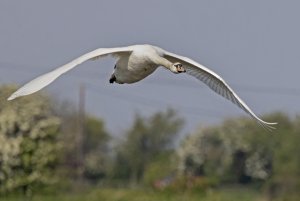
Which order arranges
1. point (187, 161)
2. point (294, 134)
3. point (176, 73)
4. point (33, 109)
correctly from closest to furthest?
point (176, 73)
point (33, 109)
point (294, 134)
point (187, 161)

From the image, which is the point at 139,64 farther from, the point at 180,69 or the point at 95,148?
the point at 95,148

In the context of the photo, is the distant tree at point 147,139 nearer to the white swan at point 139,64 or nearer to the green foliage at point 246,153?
the green foliage at point 246,153

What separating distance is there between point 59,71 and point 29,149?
3606 centimetres

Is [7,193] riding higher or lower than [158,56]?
lower

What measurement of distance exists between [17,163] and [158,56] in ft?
122

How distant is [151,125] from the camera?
9000 centimetres

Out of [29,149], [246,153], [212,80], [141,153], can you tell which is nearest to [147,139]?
[141,153]

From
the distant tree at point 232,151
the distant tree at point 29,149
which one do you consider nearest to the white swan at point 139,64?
the distant tree at point 29,149

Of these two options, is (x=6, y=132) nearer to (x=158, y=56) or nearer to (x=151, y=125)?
(x=158, y=56)

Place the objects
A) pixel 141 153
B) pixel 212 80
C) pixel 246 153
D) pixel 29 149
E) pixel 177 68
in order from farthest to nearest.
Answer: pixel 141 153, pixel 246 153, pixel 29 149, pixel 212 80, pixel 177 68

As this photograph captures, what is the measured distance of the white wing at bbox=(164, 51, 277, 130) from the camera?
13555 millimetres

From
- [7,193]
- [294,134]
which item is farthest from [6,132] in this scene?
[294,134]

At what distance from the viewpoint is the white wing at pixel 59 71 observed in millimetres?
11664

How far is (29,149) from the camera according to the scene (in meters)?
47.9
